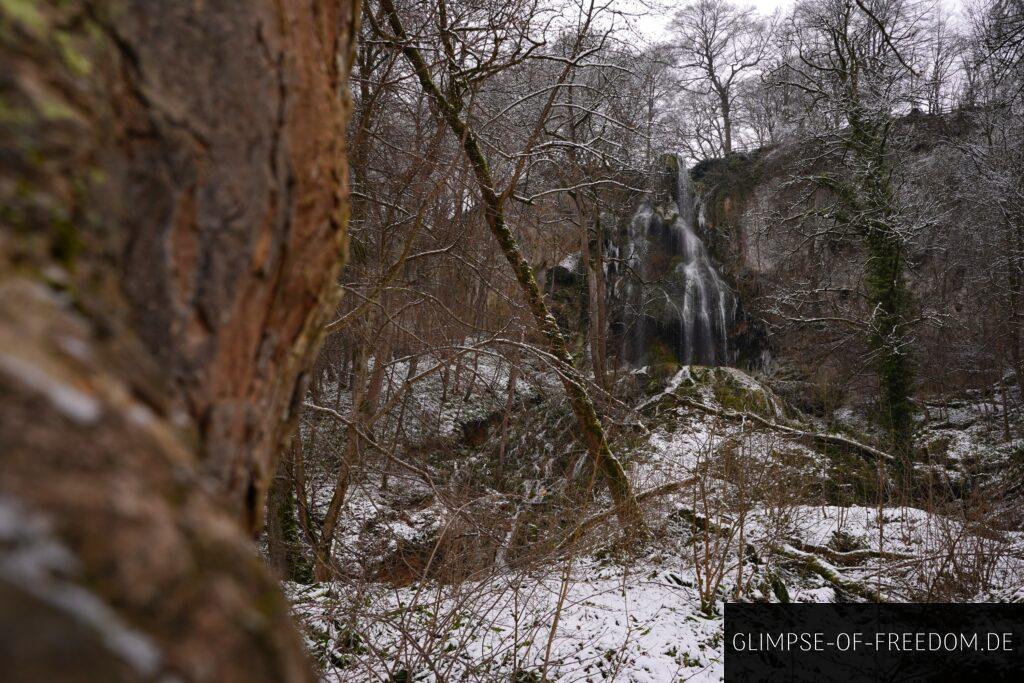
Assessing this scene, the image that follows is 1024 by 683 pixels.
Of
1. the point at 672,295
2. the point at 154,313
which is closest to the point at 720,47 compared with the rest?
the point at 672,295

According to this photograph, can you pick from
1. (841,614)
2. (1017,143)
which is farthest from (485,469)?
(1017,143)

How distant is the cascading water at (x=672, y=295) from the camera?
49.9ft

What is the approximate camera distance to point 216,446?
0.62 meters

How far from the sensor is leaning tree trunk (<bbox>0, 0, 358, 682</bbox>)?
36cm

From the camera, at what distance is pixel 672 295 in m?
15.7

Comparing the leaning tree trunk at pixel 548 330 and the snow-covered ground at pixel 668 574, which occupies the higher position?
the leaning tree trunk at pixel 548 330

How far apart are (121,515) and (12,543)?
66mm
